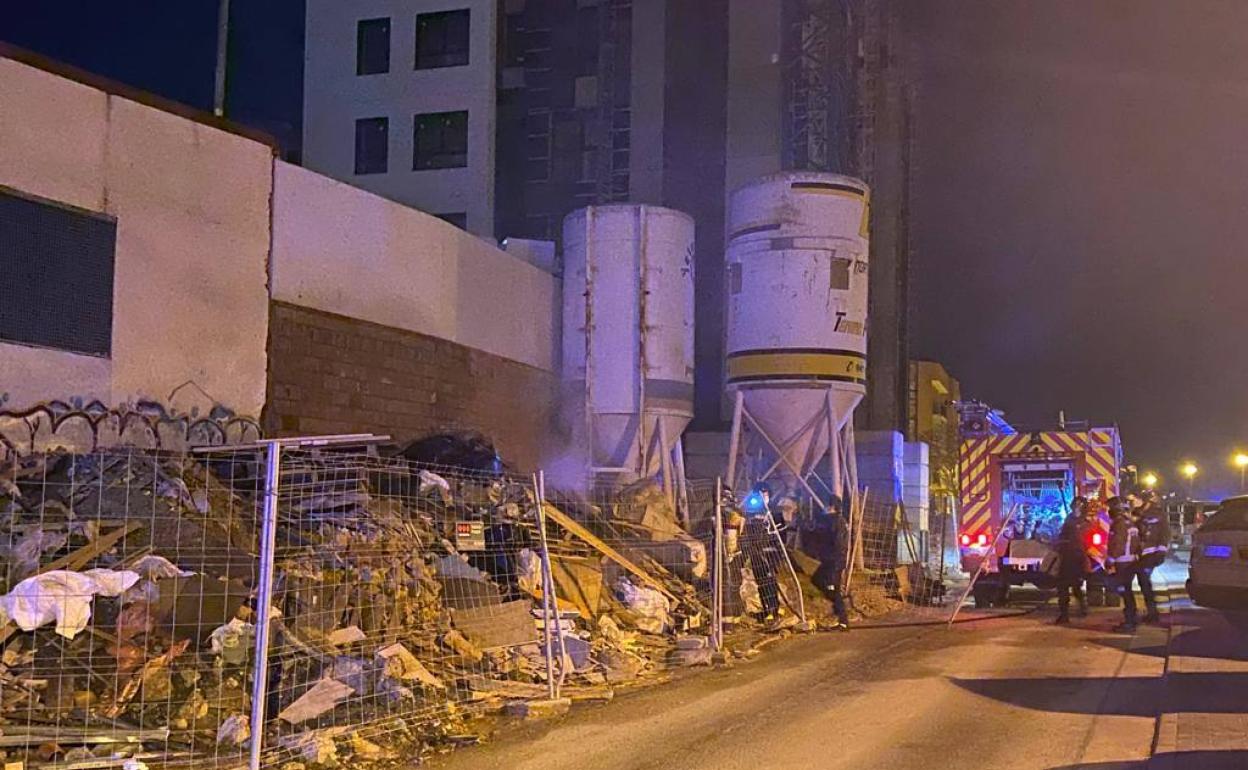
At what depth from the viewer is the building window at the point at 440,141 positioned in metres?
32.6

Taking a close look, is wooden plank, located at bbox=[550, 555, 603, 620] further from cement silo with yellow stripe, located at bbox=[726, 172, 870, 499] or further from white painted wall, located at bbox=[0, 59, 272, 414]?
cement silo with yellow stripe, located at bbox=[726, 172, 870, 499]

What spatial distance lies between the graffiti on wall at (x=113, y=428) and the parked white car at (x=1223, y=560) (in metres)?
Result: 11.0

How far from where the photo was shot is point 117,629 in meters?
8.13

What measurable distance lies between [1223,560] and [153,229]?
1227cm

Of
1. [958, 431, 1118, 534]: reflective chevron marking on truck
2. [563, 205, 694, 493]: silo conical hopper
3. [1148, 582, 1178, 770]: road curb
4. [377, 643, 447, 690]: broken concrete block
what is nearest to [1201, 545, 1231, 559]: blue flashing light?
[1148, 582, 1178, 770]: road curb

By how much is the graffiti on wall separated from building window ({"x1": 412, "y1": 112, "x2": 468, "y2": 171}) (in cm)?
2075

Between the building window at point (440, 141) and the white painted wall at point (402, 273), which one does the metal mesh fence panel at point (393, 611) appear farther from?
the building window at point (440, 141)

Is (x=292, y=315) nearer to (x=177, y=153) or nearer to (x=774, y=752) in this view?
(x=177, y=153)

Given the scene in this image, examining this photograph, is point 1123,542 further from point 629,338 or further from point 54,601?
point 54,601

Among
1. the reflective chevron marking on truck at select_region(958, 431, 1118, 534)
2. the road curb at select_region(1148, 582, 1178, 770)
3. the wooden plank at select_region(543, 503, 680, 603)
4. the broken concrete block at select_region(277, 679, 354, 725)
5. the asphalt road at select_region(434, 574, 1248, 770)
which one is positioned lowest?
the asphalt road at select_region(434, 574, 1248, 770)

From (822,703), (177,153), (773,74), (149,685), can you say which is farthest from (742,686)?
(773,74)

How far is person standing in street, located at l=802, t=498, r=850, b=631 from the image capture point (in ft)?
53.0

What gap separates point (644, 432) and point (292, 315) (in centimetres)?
683

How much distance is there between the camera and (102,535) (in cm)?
906
